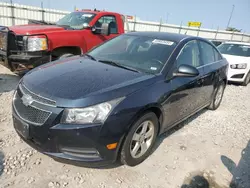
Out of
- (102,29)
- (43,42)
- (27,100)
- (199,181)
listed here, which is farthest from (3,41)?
(199,181)

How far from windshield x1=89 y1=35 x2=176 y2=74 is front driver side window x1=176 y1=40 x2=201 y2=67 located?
7.4 inches

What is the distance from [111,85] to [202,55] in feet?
7.61

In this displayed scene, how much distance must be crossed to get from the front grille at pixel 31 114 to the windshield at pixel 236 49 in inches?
300

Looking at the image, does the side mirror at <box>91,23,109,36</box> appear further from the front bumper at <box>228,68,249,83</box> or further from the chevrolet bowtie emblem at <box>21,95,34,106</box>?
the front bumper at <box>228,68,249,83</box>

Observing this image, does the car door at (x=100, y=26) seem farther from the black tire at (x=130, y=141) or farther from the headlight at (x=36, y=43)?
the black tire at (x=130, y=141)

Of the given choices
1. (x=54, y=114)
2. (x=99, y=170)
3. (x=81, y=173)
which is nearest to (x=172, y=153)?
(x=99, y=170)

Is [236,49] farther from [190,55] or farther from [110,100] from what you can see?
[110,100]

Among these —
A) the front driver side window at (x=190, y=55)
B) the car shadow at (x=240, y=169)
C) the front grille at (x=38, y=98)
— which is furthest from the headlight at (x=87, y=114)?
the car shadow at (x=240, y=169)

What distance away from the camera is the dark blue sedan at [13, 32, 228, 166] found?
2127 mm

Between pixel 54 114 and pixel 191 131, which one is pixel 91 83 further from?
pixel 191 131

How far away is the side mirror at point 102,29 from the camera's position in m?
5.35

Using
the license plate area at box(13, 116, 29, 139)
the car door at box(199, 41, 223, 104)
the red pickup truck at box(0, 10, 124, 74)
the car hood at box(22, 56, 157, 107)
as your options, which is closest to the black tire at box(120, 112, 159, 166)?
the car hood at box(22, 56, 157, 107)

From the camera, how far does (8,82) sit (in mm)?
5184

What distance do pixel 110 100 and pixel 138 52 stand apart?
1.37 m
